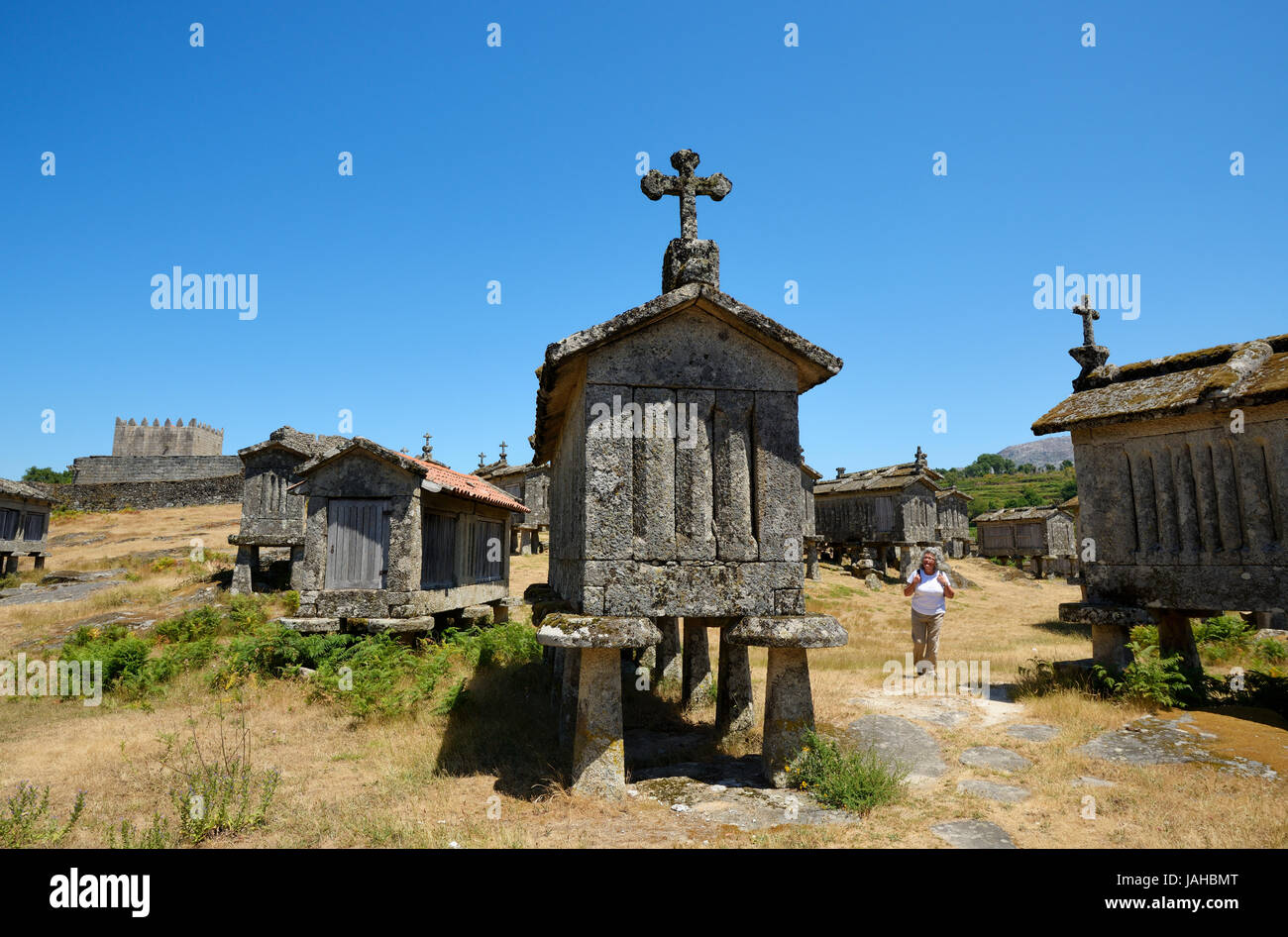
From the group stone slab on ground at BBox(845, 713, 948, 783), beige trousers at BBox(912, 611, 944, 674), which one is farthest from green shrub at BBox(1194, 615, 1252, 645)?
stone slab on ground at BBox(845, 713, 948, 783)

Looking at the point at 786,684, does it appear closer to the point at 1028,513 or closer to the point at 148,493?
the point at 1028,513

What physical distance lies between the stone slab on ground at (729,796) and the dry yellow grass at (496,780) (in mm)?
194

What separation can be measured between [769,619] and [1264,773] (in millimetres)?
4746

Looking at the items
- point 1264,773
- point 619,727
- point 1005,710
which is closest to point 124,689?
point 619,727

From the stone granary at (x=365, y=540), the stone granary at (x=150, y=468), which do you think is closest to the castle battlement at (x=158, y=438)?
the stone granary at (x=150, y=468)

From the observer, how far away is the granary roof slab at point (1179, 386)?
834 centimetres

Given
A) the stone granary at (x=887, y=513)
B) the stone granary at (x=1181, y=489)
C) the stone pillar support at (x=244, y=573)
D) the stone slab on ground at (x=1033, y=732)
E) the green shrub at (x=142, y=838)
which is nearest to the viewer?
the green shrub at (x=142, y=838)

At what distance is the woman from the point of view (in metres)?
10.1

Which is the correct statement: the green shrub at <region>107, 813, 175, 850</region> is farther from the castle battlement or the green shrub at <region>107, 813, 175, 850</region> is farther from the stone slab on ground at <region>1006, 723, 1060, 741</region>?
the castle battlement

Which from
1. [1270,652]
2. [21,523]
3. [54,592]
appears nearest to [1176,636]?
[1270,652]

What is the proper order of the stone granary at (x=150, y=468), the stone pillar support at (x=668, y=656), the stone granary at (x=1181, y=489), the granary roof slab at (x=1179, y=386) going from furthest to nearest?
1. the stone granary at (x=150, y=468)
2. the stone pillar support at (x=668, y=656)
3. the granary roof slab at (x=1179, y=386)
4. the stone granary at (x=1181, y=489)

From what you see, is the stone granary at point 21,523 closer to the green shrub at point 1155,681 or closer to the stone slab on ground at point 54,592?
the stone slab on ground at point 54,592

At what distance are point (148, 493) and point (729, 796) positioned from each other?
47.1 metres
